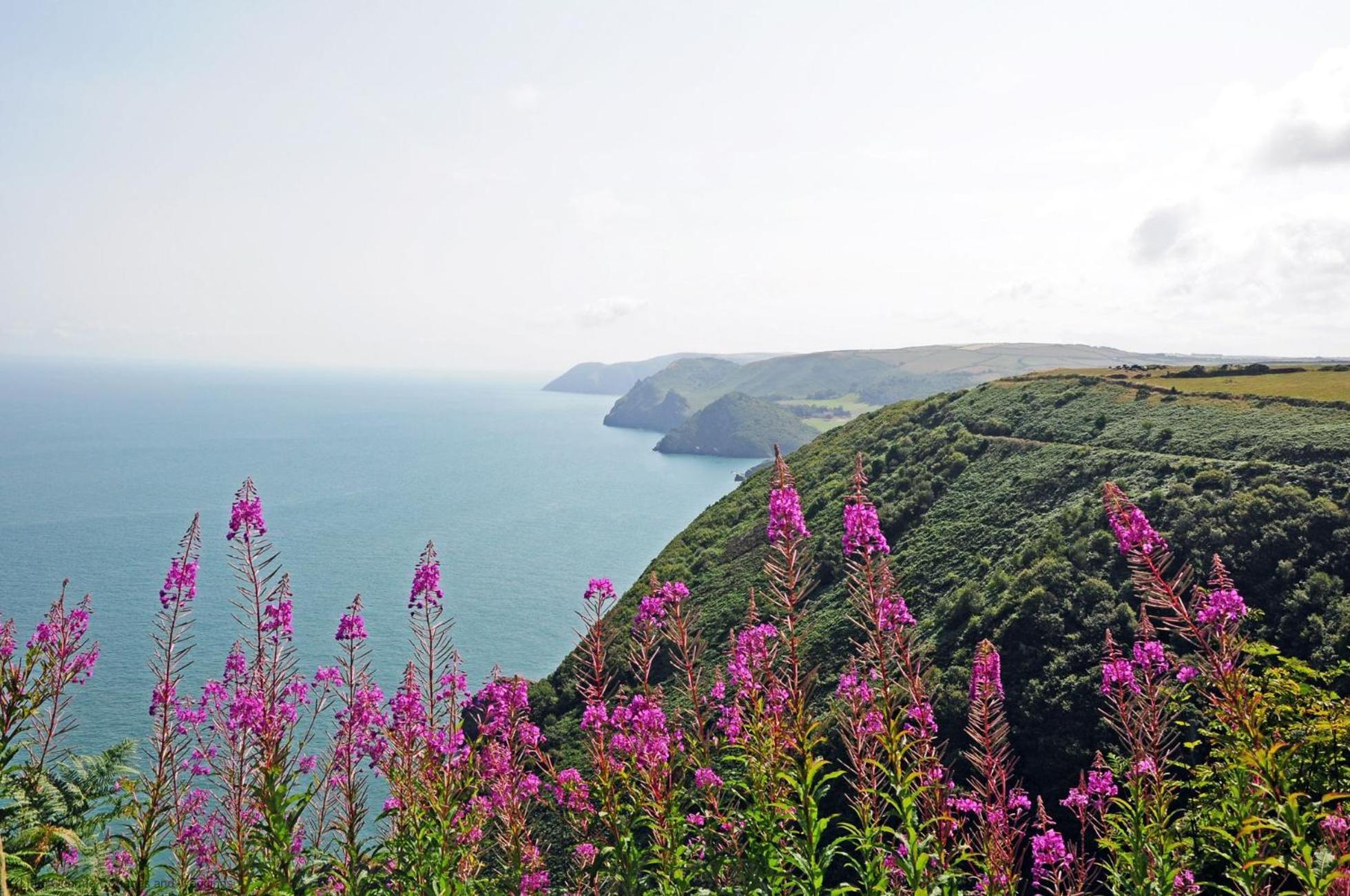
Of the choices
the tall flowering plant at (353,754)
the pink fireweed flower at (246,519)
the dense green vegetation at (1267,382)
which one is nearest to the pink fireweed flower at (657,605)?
the tall flowering plant at (353,754)

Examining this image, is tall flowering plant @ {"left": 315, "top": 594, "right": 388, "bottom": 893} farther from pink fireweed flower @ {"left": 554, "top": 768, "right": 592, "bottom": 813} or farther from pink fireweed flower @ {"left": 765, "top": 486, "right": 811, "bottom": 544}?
pink fireweed flower @ {"left": 765, "top": 486, "right": 811, "bottom": 544}

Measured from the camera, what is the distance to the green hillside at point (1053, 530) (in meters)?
25.5

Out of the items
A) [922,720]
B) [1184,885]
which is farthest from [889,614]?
[1184,885]

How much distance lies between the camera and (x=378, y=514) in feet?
382

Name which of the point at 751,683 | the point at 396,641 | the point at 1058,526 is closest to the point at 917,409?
the point at 1058,526

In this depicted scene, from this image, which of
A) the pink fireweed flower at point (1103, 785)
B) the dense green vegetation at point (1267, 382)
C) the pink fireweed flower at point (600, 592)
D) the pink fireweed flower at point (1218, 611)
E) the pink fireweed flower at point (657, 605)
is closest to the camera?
the pink fireweed flower at point (1218, 611)

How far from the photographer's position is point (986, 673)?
5.96 meters

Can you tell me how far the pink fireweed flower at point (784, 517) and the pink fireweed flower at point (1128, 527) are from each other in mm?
1857

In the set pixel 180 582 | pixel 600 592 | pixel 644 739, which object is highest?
pixel 180 582

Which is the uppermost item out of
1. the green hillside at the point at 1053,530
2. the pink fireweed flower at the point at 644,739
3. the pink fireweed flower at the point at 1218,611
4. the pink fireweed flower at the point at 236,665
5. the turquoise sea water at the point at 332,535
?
the pink fireweed flower at the point at 1218,611

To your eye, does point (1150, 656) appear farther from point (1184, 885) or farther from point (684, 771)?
point (684, 771)

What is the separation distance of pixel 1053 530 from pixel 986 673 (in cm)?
3292

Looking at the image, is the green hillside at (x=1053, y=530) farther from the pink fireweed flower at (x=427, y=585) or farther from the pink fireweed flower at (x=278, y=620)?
the pink fireweed flower at (x=278, y=620)

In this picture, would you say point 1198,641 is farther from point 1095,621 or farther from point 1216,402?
point 1216,402
